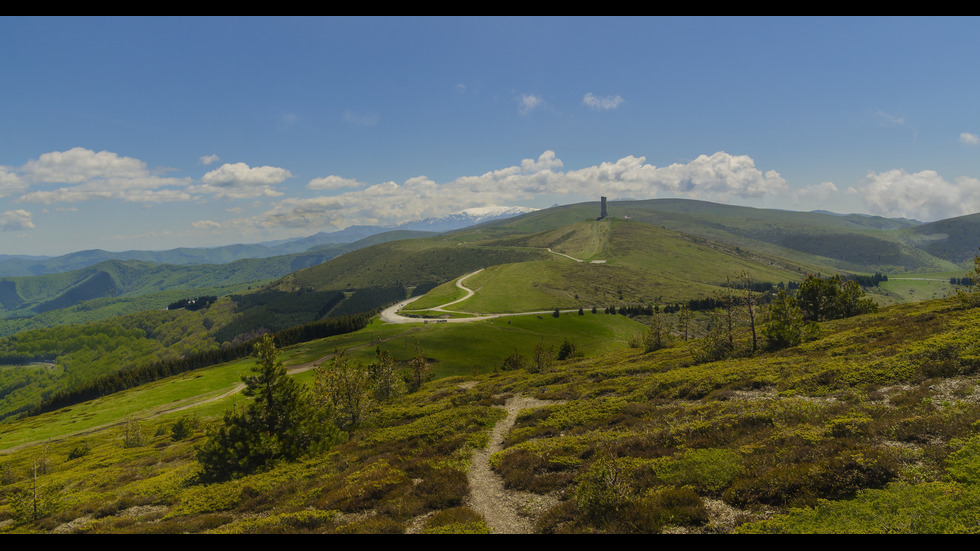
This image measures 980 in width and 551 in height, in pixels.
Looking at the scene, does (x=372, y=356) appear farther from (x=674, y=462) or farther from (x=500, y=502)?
(x=674, y=462)

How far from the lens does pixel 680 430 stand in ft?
83.6

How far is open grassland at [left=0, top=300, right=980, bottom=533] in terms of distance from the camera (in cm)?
1548

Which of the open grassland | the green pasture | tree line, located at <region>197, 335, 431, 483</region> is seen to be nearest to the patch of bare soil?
the open grassland

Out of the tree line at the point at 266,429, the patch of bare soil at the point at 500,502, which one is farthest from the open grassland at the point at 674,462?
the tree line at the point at 266,429

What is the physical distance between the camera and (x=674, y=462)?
20641 millimetres

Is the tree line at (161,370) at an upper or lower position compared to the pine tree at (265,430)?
lower

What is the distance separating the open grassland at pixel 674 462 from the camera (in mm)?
15477

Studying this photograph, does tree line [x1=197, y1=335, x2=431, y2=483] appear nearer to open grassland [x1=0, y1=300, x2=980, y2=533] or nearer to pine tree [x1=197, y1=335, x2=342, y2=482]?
pine tree [x1=197, y1=335, x2=342, y2=482]

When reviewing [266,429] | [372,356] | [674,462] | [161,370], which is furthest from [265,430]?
[161,370]

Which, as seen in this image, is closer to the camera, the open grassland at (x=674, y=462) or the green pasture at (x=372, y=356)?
the open grassland at (x=674, y=462)

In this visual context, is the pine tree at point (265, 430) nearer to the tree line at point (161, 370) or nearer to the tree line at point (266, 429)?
the tree line at point (266, 429)
